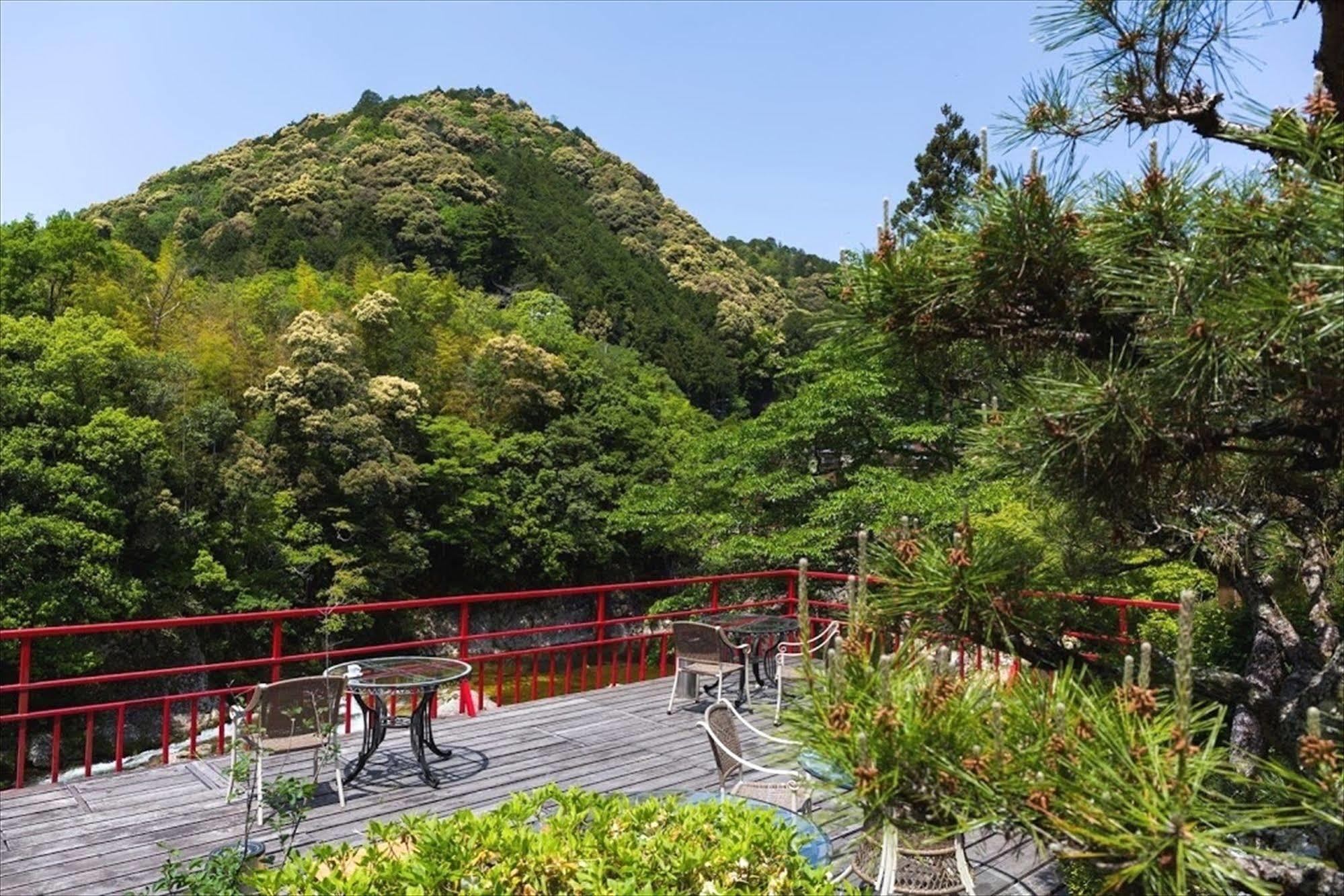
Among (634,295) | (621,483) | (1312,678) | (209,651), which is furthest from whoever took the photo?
(634,295)

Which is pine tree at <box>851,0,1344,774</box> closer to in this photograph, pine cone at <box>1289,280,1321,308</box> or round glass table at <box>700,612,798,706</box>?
pine cone at <box>1289,280,1321,308</box>

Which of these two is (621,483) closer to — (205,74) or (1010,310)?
(205,74)

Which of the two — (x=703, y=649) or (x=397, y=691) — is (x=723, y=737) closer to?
(x=397, y=691)

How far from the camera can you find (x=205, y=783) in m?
4.67

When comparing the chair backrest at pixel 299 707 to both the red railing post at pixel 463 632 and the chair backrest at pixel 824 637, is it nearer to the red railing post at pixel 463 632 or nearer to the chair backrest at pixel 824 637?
the red railing post at pixel 463 632

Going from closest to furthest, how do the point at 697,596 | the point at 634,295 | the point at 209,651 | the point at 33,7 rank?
the point at 33,7, the point at 697,596, the point at 209,651, the point at 634,295

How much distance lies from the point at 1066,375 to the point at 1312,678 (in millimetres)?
825

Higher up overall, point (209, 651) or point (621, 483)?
point (621, 483)

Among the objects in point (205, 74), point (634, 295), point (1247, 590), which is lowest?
point (1247, 590)

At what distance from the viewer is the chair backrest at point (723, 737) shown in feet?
11.3

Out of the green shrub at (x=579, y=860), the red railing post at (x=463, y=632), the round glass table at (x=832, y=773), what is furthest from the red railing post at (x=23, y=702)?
the round glass table at (x=832, y=773)

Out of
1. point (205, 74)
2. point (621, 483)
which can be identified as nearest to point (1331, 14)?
point (205, 74)

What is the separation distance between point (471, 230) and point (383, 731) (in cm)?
3769

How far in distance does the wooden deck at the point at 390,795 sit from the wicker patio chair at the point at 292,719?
0.24 meters
